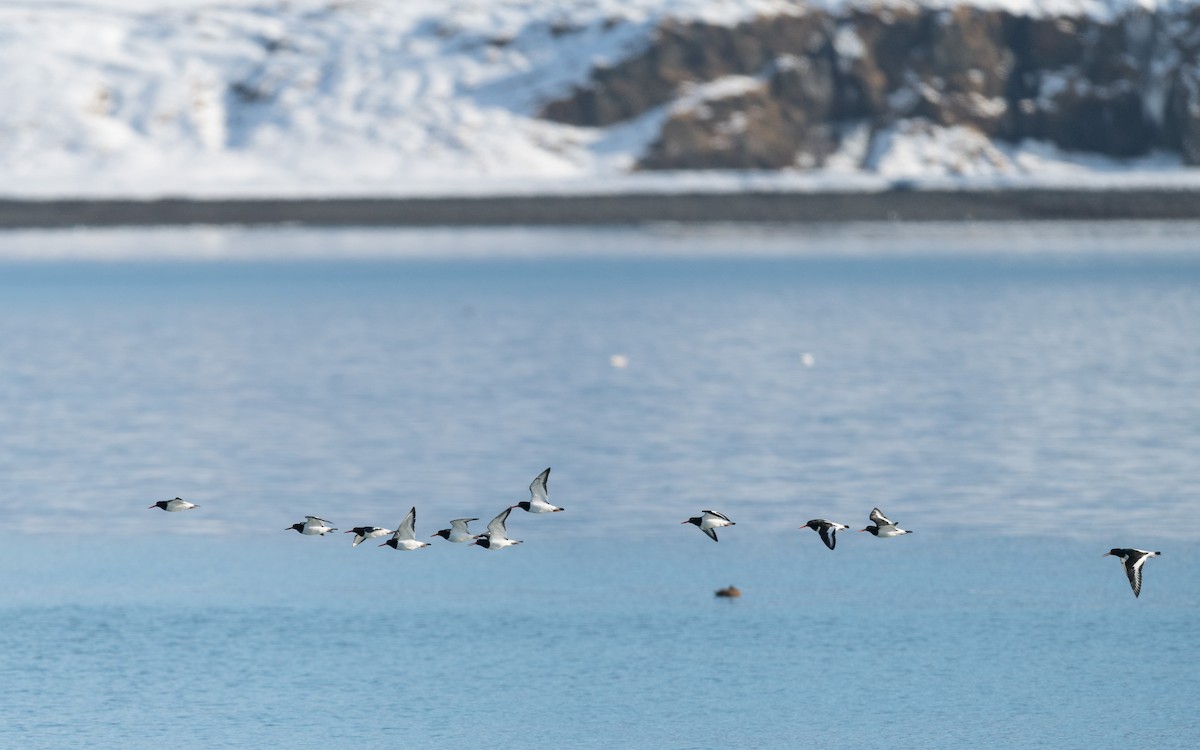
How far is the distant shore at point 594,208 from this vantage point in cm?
16650

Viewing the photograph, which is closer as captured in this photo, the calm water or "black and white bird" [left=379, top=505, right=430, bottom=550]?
"black and white bird" [left=379, top=505, right=430, bottom=550]

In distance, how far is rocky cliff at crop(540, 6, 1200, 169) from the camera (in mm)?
188500

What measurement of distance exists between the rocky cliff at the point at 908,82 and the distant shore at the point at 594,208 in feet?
52.6

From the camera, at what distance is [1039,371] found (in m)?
48.8

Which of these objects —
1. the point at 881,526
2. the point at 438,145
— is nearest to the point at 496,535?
the point at 881,526

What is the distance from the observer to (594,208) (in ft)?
550

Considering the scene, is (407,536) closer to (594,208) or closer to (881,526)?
(881,526)

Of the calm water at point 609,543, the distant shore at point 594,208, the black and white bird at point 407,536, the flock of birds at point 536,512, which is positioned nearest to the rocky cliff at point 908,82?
the distant shore at point 594,208

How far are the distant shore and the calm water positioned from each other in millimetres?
104317

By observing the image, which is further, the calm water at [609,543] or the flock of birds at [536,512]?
the calm water at [609,543]

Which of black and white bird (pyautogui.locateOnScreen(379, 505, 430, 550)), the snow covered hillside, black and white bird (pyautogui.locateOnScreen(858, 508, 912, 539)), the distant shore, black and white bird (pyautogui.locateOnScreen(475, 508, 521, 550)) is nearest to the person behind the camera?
black and white bird (pyautogui.locateOnScreen(475, 508, 521, 550))

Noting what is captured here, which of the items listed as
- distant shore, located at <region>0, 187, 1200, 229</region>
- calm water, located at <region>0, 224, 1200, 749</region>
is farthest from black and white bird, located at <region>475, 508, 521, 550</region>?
distant shore, located at <region>0, 187, 1200, 229</region>

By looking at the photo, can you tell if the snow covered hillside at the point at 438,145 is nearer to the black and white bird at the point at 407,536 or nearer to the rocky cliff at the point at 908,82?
the rocky cliff at the point at 908,82

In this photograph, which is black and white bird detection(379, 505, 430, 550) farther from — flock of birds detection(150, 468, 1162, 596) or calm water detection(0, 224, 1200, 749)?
calm water detection(0, 224, 1200, 749)
